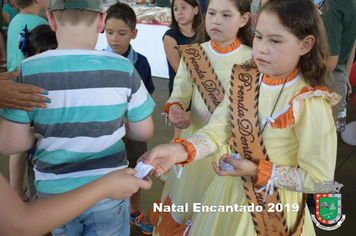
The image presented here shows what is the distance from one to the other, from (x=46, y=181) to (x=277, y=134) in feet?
3.08

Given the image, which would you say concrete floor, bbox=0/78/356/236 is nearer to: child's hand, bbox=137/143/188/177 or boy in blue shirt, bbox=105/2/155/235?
boy in blue shirt, bbox=105/2/155/235

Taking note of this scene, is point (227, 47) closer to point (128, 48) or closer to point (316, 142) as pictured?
point (128, 48)

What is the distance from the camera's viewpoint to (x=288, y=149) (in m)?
1.41

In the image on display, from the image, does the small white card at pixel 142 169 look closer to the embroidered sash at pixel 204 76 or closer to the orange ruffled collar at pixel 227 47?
the embroidered sash at pixel 204 76

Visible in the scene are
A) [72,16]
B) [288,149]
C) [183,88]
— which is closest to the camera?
[72,16]

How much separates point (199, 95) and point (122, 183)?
3.49 feet

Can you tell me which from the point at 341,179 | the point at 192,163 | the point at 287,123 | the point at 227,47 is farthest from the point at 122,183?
the point at 341,179

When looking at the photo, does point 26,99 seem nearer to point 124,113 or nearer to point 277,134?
point 124,113

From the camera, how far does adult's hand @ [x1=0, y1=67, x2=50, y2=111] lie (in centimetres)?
118

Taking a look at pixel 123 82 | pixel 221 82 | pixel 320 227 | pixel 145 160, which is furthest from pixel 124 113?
pixel 320 227

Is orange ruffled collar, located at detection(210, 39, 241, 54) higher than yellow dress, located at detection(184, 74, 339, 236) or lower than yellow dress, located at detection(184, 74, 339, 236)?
higher

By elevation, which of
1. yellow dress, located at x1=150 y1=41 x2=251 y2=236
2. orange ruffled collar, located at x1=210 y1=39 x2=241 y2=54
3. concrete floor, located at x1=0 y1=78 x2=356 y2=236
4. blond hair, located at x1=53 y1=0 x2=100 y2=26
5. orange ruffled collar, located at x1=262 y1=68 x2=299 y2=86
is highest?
blond hair, located at x1=53 y1=0 x2=100 y2=26

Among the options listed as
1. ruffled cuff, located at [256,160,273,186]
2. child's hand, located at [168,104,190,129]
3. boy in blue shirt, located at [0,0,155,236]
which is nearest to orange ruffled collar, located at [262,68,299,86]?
ruffled cuff, located at [256,160,273,186]

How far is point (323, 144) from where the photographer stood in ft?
4.22
